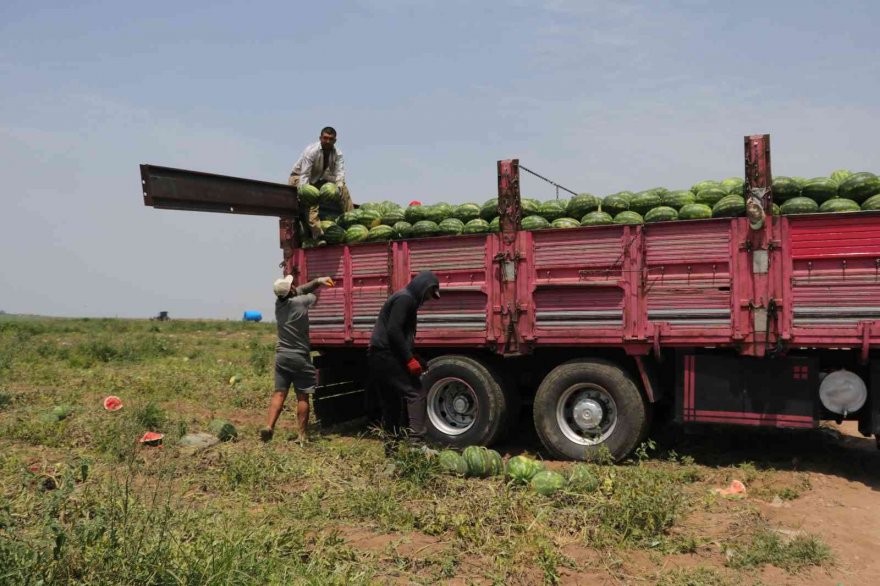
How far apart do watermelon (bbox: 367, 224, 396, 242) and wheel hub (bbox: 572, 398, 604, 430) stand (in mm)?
2960

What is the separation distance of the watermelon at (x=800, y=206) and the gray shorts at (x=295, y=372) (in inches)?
215

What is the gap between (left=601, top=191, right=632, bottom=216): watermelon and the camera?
733 cm

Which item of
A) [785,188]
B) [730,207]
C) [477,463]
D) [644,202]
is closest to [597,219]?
[644,202]

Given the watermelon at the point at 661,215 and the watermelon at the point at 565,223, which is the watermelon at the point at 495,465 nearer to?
the watermelon at the point at 565,223

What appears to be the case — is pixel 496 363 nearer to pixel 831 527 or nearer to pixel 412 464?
pixel 412 464

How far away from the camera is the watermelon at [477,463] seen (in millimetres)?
6344

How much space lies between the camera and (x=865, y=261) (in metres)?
6.10

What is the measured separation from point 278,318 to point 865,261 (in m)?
6.18

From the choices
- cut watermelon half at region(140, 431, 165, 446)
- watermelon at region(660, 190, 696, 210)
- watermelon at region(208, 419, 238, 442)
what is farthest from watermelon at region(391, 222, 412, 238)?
cut watermelon half at region(140, 431, 165, 446)

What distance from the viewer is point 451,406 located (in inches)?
319

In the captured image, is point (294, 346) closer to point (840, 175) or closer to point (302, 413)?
point (302, 413)

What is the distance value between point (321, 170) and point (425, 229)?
1866mm

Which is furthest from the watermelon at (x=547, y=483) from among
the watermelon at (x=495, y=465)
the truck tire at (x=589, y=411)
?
the truck tire at (x=589, y=411)

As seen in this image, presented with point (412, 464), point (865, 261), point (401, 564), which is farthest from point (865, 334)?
point (401, 564)
